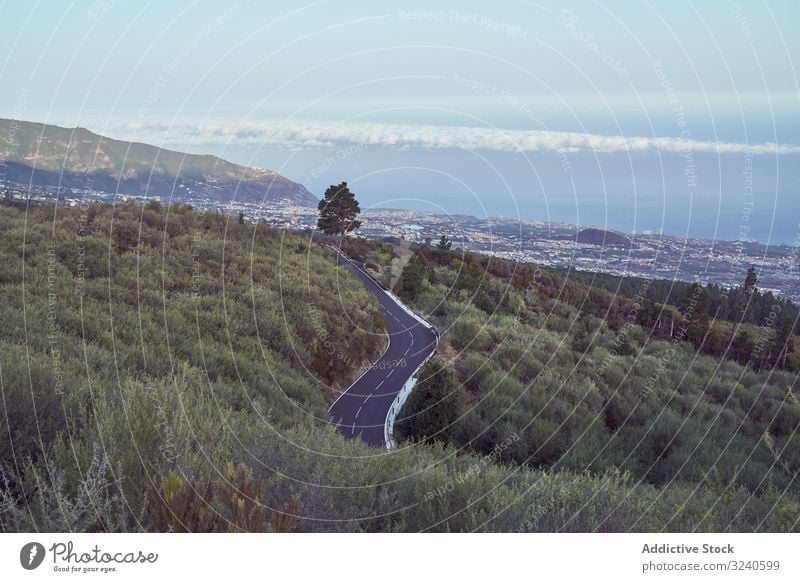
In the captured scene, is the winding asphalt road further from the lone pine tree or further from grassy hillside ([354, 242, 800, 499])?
the lone pine tree

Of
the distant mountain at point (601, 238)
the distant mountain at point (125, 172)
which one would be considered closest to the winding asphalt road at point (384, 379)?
the distant mountain at point (125, 172)

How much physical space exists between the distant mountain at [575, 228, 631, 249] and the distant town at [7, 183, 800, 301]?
0.46 feet

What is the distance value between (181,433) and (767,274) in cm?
1490

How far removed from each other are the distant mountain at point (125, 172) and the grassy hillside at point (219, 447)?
231 centimetres

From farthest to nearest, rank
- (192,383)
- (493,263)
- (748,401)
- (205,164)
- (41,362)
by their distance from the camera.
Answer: (493,263), (748,401), (205,164), (192,383), (41,362)

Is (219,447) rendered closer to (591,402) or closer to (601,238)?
(591,402)

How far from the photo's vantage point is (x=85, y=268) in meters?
16.5

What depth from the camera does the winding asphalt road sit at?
14875 mm

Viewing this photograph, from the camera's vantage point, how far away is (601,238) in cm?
2691

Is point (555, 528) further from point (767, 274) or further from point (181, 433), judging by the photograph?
point (767, 274)

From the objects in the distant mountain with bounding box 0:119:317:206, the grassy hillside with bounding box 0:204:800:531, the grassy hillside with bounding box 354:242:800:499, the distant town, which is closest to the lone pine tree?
the distant town

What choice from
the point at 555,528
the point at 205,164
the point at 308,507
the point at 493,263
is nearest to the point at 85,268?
the point at 205,164

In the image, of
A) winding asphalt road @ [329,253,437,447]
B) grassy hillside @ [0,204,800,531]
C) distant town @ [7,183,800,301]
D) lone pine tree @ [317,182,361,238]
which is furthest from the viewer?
lone pine tree @ [317,182,361,238]
